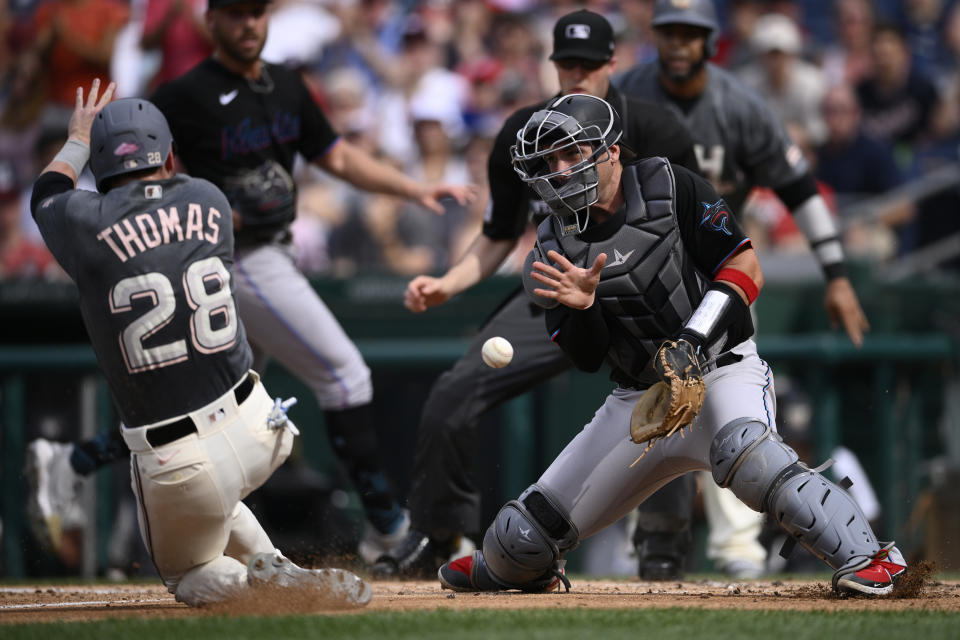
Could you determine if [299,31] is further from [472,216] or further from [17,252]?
[17,252]

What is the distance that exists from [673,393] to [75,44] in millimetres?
7209

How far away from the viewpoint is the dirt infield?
438 centimetres

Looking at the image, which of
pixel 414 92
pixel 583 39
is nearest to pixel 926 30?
pixel 414 92

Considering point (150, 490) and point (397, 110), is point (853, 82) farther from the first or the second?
point (150, 490)

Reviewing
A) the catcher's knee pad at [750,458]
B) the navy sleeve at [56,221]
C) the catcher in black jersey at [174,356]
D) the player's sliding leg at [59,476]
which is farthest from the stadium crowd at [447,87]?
the catcher's knee pad at [750,458]

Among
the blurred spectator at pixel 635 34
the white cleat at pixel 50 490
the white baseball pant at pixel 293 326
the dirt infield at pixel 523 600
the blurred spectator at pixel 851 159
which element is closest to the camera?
the dirt infield at pixel 523 600

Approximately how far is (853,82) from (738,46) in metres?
0.99

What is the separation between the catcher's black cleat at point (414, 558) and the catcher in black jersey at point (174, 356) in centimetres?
163

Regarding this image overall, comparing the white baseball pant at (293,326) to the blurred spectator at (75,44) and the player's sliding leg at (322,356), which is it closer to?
the player's sliding leg at (322,356)

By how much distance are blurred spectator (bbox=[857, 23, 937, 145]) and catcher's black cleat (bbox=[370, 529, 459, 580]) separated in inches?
243

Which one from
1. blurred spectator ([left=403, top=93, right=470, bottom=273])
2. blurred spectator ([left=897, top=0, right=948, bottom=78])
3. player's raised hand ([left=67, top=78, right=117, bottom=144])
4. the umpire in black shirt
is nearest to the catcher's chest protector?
the umpire in black shirt

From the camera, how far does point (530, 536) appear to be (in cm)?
478

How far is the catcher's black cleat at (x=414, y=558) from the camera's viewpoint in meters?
6.04

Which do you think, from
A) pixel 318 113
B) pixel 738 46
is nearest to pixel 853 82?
pixel 738 46
